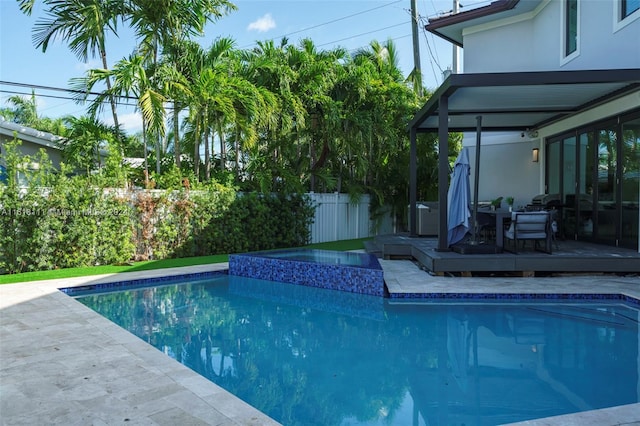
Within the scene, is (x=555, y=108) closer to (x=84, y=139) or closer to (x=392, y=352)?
(x=392, y=352)

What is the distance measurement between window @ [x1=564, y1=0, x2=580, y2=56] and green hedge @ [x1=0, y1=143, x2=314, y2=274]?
26.2ft

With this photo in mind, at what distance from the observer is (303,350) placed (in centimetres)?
551

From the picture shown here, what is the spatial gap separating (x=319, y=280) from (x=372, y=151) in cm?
835

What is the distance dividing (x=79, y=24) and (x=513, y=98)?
10549mm

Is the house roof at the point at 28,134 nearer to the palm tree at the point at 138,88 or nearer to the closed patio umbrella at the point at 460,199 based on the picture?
the palm tree at the point at 138,88

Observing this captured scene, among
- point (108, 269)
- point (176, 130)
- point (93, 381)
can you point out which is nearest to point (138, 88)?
point (176, 130)

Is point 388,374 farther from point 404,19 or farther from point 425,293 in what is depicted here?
point 404,19

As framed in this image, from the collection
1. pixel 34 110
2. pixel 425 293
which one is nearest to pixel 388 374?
pixel 425 293

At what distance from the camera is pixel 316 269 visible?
8.80 m

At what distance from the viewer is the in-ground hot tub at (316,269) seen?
8047mm

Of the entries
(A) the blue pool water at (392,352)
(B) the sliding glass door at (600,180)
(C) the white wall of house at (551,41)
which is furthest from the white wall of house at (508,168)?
(A) the blue pool water at (392,352)

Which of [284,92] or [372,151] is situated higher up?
[284,92]

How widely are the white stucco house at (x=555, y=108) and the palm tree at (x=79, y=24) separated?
8031 mm

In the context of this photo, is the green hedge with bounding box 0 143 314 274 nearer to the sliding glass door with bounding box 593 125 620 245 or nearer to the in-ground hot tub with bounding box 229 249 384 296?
the in-ground hot tub with bounding box 229 249 384 296
